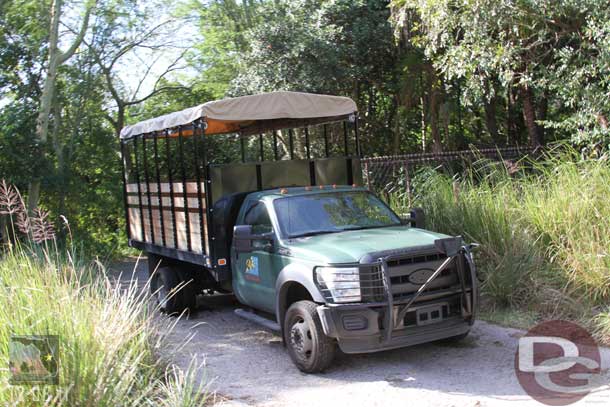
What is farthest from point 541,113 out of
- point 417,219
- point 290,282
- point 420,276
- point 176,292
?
point 290,282

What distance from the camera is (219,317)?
9.17m

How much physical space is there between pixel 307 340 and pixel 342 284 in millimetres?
683

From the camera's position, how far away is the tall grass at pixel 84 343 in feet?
13.7

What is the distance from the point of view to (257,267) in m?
7.32

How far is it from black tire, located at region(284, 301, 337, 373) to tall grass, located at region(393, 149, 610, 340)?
2.90 meters

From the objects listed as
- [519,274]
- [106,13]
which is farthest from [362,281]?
[106,13]

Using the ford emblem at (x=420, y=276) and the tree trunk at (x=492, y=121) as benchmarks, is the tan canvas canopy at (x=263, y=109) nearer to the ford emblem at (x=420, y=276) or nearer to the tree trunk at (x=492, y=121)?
the ford emblem at (x=420, y=276)

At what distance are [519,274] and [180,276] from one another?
475 cm

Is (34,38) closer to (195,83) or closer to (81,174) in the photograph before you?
(81,174)

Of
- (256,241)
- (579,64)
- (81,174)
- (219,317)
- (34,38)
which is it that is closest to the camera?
(256,241)

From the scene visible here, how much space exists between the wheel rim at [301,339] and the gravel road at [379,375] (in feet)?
0.75

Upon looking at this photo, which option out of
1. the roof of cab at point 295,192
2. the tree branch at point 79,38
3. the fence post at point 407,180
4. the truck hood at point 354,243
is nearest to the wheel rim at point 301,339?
the truck hood at point 354,243

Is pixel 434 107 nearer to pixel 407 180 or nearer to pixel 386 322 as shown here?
pixel 407 180

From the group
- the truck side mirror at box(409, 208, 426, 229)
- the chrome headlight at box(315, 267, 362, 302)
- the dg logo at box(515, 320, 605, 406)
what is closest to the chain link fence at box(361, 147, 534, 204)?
the truck side mirror at box(409, 208, 426, 229)
